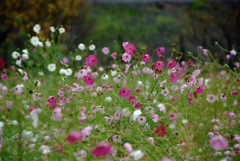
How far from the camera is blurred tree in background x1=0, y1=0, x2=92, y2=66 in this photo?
8289mm

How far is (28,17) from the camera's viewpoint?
8.41 m

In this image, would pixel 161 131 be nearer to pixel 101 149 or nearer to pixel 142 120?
pixel 142 120

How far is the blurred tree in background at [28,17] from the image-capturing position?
8.29 meters

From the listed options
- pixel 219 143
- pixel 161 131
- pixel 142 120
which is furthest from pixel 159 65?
pixel 219 143

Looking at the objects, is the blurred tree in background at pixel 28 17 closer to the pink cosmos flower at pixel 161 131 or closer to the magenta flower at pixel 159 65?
the magenta flower at pixel 159 65

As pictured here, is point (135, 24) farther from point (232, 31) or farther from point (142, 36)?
point (232, 31)

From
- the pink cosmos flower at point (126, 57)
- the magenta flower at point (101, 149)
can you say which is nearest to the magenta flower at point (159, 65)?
the pink cosmos flower at point (126, 57)

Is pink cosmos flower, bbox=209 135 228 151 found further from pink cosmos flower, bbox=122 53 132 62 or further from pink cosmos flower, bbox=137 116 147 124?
pink cosmos flower, bbox=122 53 132 62

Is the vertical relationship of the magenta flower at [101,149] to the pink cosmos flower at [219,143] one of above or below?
above

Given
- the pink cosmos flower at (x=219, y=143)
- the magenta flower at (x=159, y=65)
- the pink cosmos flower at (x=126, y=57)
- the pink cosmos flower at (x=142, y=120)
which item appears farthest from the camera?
the pink cosmos flower at (x=126, y=57)

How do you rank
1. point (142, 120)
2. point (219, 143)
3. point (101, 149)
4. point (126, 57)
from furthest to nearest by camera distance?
point (126, 57) → point (142, 120) → point (219, 143) → point (101, 149)

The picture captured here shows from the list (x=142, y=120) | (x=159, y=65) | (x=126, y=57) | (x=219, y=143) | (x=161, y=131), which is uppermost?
(x=126, y=57)

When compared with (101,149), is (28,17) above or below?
above

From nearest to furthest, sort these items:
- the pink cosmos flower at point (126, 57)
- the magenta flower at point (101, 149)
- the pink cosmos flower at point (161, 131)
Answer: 1. the magenta flower at point (101, 149)
2. the pink cosmos flower at point (161, 131)
3. the pink cosmos flower at point (126, 57)
